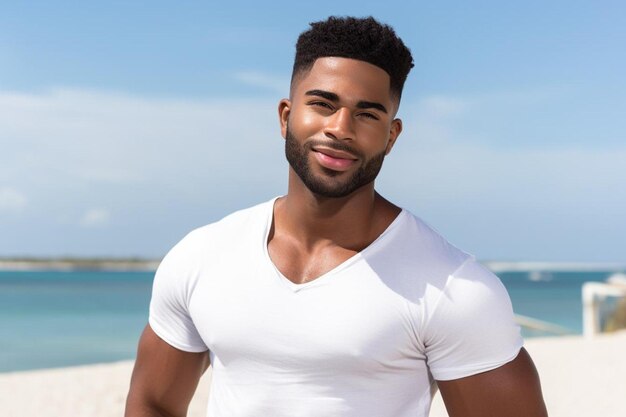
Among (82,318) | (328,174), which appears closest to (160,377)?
(328,174)

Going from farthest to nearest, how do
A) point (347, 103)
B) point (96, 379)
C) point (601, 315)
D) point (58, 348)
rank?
point (58, 348) < point (601, 315) < point (96, 379) < point (347, 103)

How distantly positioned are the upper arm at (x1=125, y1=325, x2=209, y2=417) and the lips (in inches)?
33.5

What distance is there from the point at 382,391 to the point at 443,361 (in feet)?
0.66

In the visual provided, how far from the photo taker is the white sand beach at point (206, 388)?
10.1 metres

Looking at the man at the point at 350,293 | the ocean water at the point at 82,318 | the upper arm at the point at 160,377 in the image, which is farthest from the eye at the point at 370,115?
the ocean water at the point at 82,318

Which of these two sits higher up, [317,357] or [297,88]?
[297,88]

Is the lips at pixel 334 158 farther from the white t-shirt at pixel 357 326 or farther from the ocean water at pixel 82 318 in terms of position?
the ocean water at pixel 82 318

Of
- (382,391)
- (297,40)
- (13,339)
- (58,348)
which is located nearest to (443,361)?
(382,391)

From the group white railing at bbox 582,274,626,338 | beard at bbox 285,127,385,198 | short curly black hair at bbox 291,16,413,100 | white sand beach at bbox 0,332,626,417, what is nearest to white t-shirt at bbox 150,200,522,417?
beard at bbox 285,127,385,198

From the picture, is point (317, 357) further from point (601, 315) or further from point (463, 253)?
point (601, 315)

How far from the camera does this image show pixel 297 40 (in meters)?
2.67

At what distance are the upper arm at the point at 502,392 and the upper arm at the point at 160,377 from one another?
883 mm

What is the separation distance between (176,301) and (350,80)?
92 cm

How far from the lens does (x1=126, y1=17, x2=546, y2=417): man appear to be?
8.06ft
